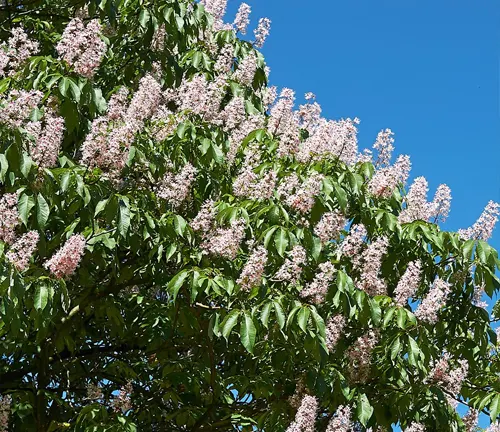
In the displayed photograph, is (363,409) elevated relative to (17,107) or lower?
lower

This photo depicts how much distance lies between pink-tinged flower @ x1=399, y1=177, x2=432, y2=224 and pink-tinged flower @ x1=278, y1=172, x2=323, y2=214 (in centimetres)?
99

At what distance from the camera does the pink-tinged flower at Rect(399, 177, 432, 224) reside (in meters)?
4.57

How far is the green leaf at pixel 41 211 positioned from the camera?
3076 mm

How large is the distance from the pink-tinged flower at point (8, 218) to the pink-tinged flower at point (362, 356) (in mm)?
1737

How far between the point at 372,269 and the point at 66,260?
56.7 inches

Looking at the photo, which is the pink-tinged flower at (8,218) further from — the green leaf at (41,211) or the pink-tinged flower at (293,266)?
the pink-tinged flower at (293,266)

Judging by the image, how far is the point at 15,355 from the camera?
180 inches

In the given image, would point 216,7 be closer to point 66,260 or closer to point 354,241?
point 354,241

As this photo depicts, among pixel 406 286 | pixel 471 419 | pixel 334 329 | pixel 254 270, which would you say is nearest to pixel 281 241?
pixel 254 270

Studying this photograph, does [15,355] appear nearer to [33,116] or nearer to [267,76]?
[33,116]

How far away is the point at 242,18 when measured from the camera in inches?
207

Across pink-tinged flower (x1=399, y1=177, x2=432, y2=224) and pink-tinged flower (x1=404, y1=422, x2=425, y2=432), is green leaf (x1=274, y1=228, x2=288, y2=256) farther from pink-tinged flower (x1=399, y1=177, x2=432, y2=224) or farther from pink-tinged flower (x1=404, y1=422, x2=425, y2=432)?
pink-tinged flower (x1=399, y1=177, x2=432, y2=224)

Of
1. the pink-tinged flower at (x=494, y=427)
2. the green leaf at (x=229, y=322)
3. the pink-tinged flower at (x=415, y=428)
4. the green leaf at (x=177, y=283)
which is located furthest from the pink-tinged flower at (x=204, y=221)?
the pink-tinged flower at (x=494, y=427)

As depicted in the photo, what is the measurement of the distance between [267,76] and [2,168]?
9.41 ft
